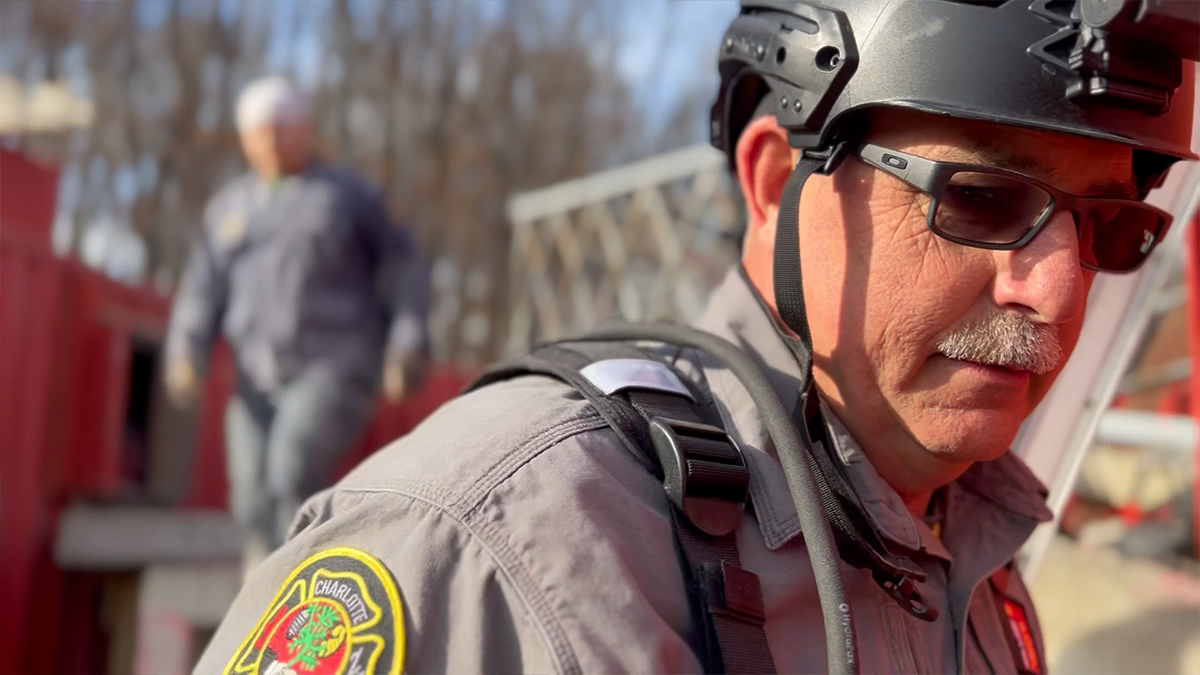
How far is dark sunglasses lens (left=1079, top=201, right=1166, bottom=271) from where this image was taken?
4.60 feet

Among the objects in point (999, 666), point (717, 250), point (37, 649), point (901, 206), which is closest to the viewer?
point (901, 206)

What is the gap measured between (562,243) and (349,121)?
519 cm

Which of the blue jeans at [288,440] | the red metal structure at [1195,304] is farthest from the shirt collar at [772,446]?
the blue jeans at [288,440]

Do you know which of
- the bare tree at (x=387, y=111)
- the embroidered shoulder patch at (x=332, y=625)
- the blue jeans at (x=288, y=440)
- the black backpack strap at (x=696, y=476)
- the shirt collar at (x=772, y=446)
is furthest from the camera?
the bare tree at (x=387, y=111)

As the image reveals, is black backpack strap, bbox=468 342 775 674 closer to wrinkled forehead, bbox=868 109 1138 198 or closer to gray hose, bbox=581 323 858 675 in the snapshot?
gray hose, bbox=581 323 858 675

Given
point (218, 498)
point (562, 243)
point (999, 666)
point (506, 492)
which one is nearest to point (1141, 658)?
point (999, 666)

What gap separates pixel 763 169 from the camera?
1.57 metres

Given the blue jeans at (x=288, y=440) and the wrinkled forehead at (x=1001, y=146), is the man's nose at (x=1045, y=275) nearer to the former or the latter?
the wrinkled forehead at (x=1001, y=146)

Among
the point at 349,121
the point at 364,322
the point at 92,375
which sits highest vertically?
the point at 364,322

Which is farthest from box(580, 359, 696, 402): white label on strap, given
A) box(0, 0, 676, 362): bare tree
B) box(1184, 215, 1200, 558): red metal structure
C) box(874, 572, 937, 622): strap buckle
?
Answer: box(0, 0, 676, 362): bare tree

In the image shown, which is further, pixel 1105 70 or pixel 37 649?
pixel 37 649

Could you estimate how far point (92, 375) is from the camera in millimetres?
4027

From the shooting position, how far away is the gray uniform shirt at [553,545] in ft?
3.22

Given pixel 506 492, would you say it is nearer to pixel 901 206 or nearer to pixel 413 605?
pixel 413 605
